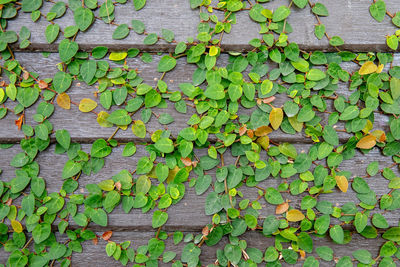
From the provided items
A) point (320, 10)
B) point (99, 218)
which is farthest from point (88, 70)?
point (320, 10)

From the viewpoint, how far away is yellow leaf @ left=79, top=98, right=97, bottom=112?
853mm

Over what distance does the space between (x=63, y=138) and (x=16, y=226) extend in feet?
0.97

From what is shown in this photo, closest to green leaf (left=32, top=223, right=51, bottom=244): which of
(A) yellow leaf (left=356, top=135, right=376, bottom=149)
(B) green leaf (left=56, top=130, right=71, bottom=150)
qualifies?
→ (B) green leaf (left=56, top=130, right=71, bottom=150)

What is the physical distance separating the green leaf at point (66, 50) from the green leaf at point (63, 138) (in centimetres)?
20

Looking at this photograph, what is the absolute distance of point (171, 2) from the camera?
87 cm

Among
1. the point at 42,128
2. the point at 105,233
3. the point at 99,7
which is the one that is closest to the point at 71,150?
the point at 42,128

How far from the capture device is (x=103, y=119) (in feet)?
2.80

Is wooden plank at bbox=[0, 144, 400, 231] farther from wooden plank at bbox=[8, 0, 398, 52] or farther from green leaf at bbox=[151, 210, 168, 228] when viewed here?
wooden plank at bbox=[8, 0, 398, 52]

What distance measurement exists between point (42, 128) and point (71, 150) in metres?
0.10

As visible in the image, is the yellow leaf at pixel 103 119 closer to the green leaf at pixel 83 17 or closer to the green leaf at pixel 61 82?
the green leaf at pixel 61 82

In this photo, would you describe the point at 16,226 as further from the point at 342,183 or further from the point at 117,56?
the point at 342,183

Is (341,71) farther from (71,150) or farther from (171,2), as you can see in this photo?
(71,150)

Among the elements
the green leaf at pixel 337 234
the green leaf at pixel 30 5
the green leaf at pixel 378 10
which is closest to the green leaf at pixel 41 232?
the green leaf at pixel 30 5

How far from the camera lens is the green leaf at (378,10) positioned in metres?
0.86
